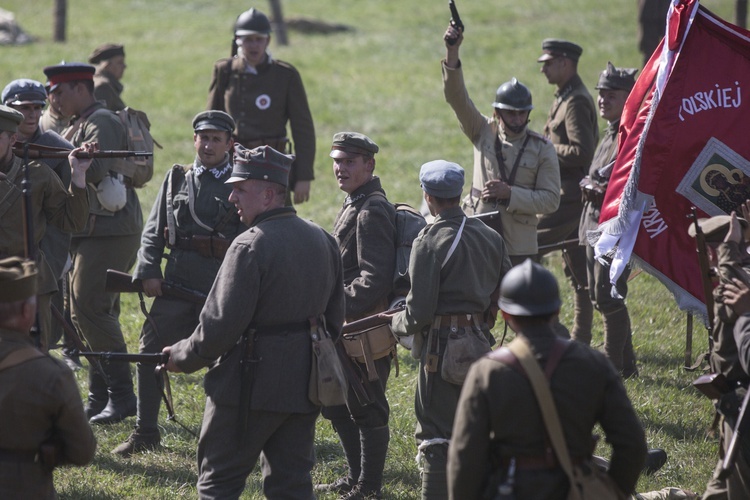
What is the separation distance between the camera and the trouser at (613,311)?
827 centimetres

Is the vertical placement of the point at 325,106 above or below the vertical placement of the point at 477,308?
above

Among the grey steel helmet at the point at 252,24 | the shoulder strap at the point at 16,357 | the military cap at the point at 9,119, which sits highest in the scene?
the grey steel helmet at the point at 252,24

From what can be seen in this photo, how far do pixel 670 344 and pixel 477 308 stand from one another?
4.40m

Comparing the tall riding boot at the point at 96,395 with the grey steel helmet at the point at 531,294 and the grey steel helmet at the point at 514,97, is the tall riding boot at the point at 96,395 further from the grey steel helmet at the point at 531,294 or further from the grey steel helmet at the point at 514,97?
the grey steel helmet at the point at 531,294

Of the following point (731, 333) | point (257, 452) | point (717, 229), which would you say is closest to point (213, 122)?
point (257, 452)

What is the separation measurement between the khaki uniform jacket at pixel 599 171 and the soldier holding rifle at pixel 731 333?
121 inches

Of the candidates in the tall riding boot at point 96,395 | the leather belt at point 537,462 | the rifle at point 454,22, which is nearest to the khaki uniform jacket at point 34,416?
the leather belt at point 537,462

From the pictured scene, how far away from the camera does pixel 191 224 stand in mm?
6918

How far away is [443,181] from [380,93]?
15.6 m

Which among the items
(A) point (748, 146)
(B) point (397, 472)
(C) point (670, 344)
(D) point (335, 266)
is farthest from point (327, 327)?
(C) point (670, 344)

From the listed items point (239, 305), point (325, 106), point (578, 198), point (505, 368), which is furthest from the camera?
point (325, 106)

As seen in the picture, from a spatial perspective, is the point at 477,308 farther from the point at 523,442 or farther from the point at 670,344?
the point at 670,344

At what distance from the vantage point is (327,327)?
18.5 feet

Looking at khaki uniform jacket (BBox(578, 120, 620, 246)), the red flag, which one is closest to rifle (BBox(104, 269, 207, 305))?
the red flag
